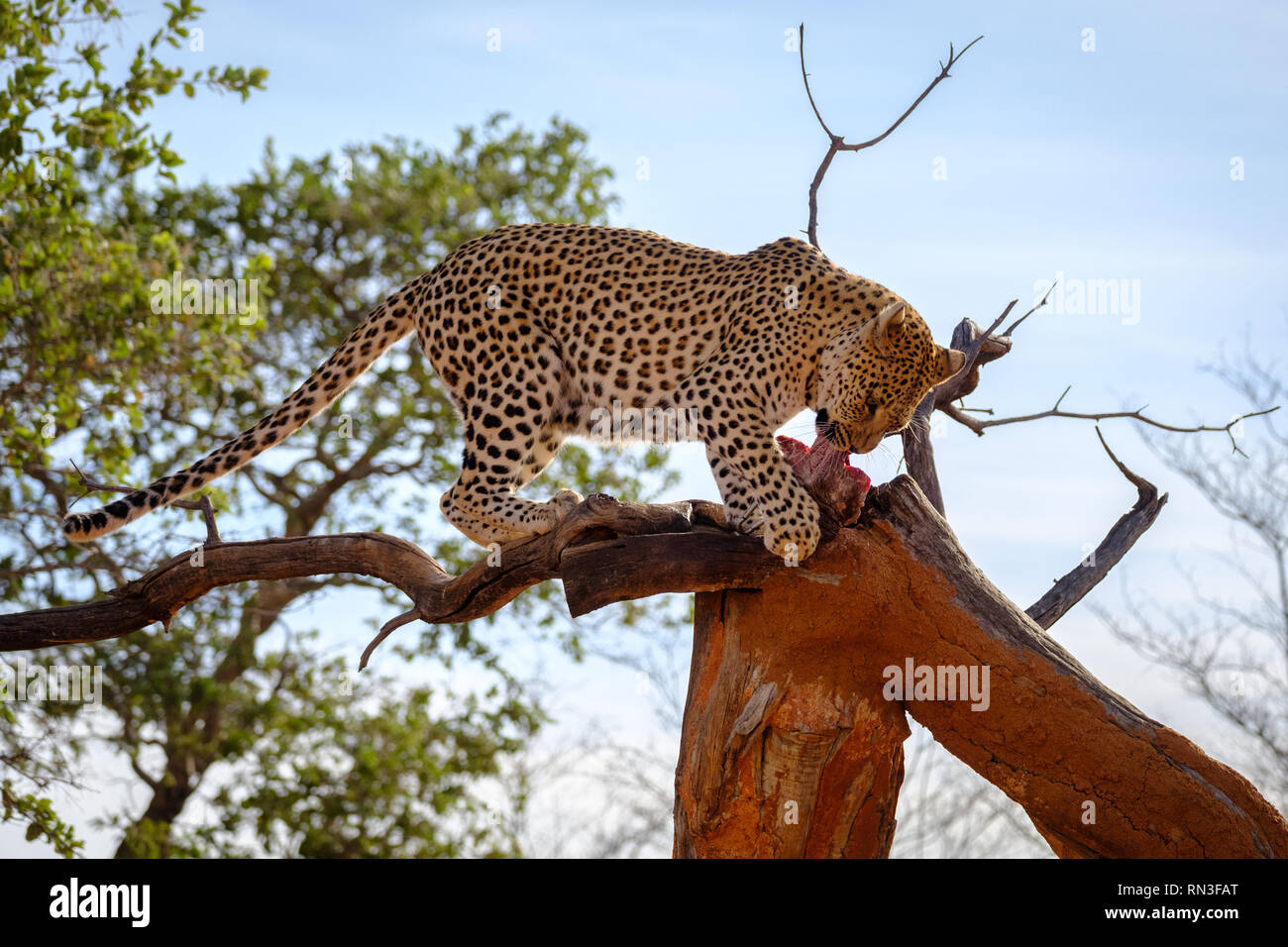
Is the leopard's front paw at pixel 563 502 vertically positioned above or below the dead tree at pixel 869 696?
above

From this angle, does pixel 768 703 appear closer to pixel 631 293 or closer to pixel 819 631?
pixel 819 631

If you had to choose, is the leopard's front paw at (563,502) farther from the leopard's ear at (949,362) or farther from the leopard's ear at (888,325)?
the leopard's ear at (949,362)

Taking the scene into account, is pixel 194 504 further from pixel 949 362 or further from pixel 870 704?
pixel 949 362

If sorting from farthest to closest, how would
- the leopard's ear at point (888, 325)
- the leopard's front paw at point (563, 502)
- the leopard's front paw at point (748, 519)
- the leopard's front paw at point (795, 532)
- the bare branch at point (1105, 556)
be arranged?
the bare branch at point (1105, 556) < the leopard's front paw at point (563, 502) < the leopard's ear at point (888, 325) < the leopard's front paw at point (748, 519) < the leopard's front paw at point (795, 532)

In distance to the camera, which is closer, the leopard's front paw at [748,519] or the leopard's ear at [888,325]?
the leopard's front paw at [748,519]

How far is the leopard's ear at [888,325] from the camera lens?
6.21 meters

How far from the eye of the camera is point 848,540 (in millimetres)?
6012

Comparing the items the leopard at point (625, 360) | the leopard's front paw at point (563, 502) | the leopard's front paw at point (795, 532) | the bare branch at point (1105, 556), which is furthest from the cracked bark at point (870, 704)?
the bare branch at point (1105, 556)

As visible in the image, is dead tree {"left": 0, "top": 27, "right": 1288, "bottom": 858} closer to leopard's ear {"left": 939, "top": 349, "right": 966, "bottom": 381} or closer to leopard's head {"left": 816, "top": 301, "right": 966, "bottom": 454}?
leopard's head {"left": 816, "top": 301, "right": 966, "bottom": 454}

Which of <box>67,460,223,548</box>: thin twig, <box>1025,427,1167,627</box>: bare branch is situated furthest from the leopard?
<box>1025,427,1167,627</box>: bare branch

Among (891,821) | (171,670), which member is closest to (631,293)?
(891,821)

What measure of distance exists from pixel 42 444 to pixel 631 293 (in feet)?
19.1

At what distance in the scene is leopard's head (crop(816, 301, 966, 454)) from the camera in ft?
20.7
